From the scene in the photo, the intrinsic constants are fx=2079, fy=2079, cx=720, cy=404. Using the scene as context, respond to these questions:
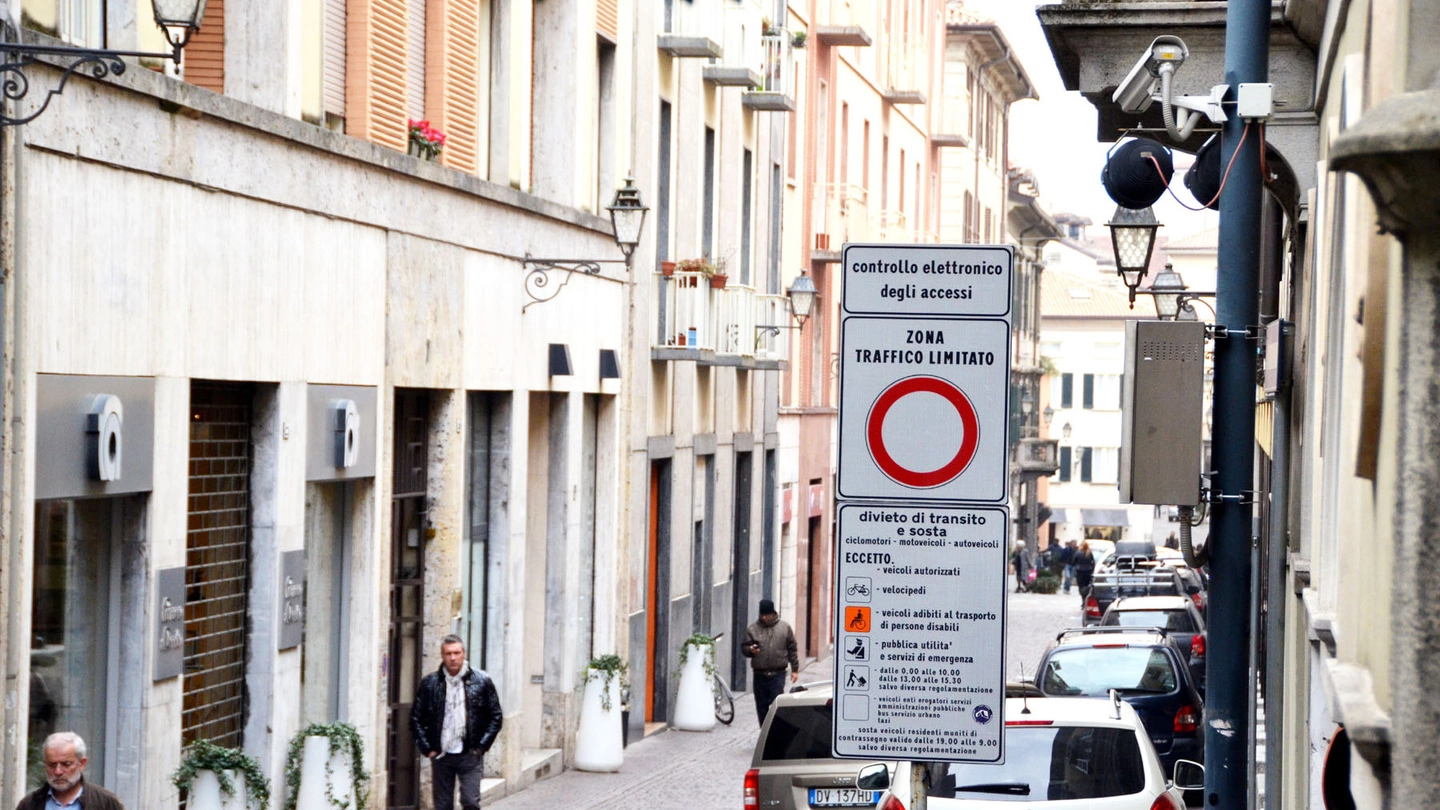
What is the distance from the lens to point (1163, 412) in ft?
29.0

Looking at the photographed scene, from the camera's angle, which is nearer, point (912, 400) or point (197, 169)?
point (912, 400)

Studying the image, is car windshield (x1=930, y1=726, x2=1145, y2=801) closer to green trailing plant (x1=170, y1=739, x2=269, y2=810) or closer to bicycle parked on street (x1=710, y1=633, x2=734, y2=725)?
green trailing plant (x1=170, y1=739, x2=269, y2=810)

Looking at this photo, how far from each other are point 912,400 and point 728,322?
2086cm

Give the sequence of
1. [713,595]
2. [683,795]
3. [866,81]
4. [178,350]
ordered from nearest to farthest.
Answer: [178,350], [683,795], [713,595], [866,81]

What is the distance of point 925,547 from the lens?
19.5 feet

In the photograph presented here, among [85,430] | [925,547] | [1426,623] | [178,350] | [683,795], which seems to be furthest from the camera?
[683,795]

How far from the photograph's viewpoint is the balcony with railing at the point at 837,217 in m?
37.2

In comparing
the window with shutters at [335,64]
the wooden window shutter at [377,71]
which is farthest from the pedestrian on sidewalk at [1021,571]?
the window with shutters at [335,64]

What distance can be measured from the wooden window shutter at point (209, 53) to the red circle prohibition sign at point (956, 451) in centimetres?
884

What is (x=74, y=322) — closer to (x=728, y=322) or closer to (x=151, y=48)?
(x=151, y=48)

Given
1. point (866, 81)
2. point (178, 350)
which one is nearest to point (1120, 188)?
Answer: point (178, 350)

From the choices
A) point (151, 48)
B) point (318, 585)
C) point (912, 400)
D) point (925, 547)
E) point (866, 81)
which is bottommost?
point (318, 585)

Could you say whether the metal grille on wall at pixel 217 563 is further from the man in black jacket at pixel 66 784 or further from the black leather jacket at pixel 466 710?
the man in black jacket at pixel 66 784

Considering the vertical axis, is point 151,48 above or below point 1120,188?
above
